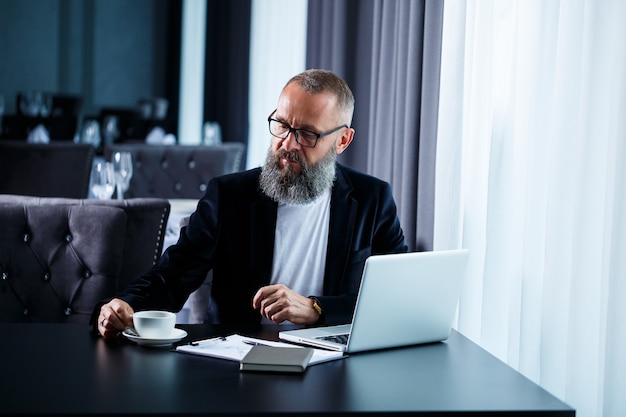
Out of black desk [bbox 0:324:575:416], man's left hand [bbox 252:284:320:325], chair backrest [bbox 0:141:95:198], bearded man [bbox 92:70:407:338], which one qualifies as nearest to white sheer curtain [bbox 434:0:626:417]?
bearded man [bbox 92:70:407:338]

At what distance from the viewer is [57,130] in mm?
8016

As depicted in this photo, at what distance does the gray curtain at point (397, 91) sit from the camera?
2.97 metres

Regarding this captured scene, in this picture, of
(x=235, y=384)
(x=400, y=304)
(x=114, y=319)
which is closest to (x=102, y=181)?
(x=114, y=319)

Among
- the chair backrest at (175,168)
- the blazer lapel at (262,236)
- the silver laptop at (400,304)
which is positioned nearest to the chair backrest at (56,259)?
the blazer lapel at (262,236)

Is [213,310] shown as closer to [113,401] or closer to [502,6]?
[113,401]

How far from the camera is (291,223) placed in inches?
Answer: 93.0

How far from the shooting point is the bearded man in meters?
2.21

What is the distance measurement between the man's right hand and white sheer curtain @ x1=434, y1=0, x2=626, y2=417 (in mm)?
1098

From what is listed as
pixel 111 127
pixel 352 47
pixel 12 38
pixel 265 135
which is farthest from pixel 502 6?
pixel 12 38

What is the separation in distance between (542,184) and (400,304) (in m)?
0.78

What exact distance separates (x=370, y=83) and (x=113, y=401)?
260 centimetres

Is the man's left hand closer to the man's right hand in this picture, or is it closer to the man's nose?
the man's right hand

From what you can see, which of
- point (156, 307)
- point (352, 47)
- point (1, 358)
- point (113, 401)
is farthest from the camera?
point (352, 47)

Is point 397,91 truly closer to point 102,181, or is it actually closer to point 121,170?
point 102,181
